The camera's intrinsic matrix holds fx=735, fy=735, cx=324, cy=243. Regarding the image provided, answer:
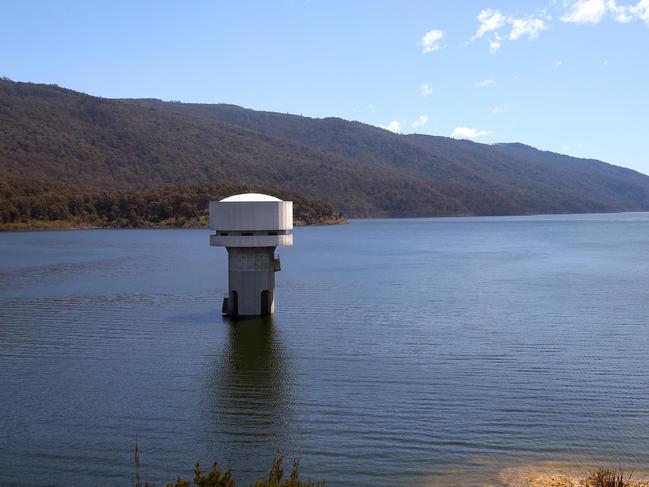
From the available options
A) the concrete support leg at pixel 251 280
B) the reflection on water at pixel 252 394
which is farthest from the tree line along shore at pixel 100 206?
the reflection on water at pixel 252 394

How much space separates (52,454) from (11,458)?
0.88m

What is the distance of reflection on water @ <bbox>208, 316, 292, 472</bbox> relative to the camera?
18.1m

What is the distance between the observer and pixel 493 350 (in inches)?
1134

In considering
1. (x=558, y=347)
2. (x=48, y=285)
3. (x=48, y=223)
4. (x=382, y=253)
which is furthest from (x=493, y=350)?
(x=48, y=223)

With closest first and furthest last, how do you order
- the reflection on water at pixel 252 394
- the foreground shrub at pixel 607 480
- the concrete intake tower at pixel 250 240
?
the foreground shrub at pixel 607 480 < the reflection on water at pixel 252 394 < the concrete intake tower at pixel 250 240

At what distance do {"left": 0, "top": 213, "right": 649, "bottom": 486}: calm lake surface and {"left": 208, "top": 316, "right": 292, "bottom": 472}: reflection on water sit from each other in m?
0.08

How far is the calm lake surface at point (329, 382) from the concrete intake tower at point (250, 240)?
5.12ft

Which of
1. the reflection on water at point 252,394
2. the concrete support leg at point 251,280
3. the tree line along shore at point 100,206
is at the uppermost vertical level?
the tree line along shore at point 100,206

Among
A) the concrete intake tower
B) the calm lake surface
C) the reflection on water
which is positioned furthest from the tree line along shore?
the reflection on water

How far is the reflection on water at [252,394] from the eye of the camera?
1809 cm

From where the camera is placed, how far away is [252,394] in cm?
2277

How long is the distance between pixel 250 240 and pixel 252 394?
1148 cm

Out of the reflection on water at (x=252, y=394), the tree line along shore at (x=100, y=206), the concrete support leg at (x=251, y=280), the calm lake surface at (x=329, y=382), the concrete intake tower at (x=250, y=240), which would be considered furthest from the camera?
the tree line along shore at (x=100, y=206)

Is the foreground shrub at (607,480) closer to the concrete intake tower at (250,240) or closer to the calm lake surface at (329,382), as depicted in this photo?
the calm lake surface at (329,382)
